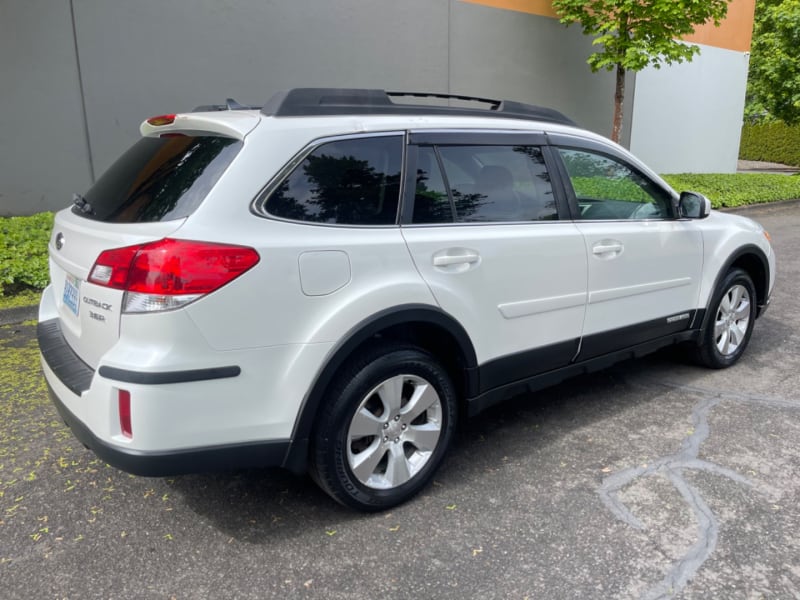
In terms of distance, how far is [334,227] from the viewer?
103 inches

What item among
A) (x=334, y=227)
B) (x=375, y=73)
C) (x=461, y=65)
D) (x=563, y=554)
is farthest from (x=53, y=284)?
(x=461, y=65)

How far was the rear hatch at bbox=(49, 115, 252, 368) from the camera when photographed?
2.38m

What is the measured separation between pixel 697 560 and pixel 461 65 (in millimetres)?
10289

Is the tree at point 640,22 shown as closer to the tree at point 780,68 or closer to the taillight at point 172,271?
the tree at point 780,68

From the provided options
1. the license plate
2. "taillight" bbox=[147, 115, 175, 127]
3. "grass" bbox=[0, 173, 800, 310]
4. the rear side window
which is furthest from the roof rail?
"grass" bbox=[0, 173, 800, 310]

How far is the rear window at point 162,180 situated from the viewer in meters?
2.44

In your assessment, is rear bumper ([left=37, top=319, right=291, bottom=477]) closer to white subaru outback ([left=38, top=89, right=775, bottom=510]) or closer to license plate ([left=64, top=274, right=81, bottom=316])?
white subaru outback ([left=38, top=89, right=775, bottom=510])

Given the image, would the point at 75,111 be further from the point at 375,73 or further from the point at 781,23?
the point at 781,23

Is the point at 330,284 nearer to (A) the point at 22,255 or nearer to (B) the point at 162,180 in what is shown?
(B) the point at 162,180

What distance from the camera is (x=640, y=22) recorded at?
11.5 meters

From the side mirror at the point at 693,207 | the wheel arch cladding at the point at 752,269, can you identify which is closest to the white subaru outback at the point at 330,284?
the side mirror at the point at 693,207

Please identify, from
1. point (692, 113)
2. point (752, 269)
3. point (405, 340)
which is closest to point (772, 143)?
point (692, 113)

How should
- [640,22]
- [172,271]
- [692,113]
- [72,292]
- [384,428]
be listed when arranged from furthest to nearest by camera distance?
[692,113], [640,22], [384,428], [72,292], [172,271]

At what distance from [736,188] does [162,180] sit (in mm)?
15105
